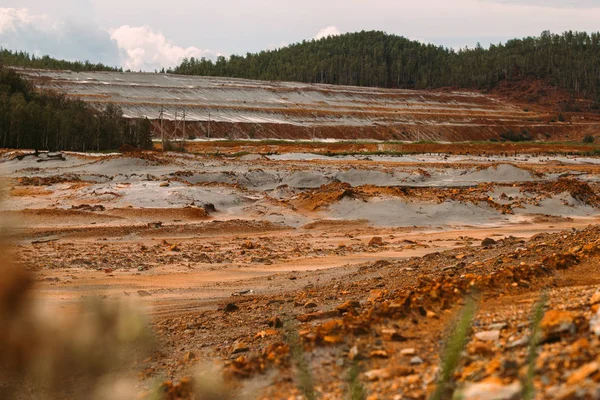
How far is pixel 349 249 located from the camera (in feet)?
58.6

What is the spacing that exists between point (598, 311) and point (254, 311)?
5.66 meters

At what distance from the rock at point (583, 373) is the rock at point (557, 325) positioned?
2.22 ft

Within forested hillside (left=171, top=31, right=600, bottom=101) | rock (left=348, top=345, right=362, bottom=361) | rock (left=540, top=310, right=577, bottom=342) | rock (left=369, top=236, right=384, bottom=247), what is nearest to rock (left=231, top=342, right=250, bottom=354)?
rock (left=348, top=345, right=362, bottom=361)

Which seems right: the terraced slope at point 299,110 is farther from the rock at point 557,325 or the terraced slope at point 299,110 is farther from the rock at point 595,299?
the rock at point 557,325

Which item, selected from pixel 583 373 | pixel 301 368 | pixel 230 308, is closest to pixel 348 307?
pixel 230 308

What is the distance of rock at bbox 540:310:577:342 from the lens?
4.12 meters

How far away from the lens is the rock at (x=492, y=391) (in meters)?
3.33

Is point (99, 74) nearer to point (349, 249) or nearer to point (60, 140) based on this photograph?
point (60, 140)

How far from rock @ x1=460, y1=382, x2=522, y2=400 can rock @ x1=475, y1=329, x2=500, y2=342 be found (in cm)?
97

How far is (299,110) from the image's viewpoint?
95.3 metres

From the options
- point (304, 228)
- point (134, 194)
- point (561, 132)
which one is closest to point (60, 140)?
point (134, 194)

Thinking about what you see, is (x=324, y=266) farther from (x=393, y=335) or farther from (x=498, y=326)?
(x=498, y=326)

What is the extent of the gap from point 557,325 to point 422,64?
6305 inches

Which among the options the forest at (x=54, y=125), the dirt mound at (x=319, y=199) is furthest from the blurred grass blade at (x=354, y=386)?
the forest at (x=54, y=125)
